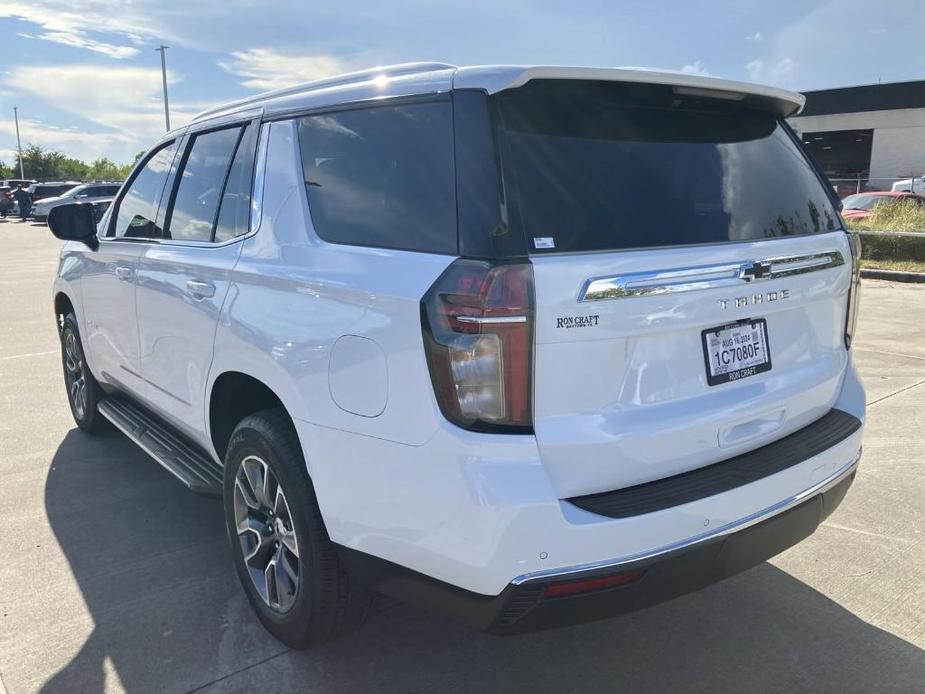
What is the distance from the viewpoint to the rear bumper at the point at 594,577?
83.3 inches

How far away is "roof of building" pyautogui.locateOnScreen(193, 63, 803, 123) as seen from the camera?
2174 mm

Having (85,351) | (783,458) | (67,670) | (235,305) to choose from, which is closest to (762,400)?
(783,458)

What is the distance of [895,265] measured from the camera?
1433 centimetres

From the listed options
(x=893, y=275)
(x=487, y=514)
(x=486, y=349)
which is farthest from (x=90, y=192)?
(x=487, y=514)

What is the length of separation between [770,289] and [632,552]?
97 centimetres

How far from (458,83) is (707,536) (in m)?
1.48

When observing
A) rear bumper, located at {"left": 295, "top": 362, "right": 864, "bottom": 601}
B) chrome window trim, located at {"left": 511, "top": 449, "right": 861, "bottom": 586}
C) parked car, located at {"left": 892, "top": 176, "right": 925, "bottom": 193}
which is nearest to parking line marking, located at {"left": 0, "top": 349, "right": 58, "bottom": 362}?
rear bumper, located at {"left": 295, "top": 362, "right": 864, "bottom": 601}

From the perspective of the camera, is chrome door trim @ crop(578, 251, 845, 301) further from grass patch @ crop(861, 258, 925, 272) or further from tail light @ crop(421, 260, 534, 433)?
grass patch @ crop(861, 258, 925, 272)

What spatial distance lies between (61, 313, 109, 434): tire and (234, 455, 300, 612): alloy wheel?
8.09 feet

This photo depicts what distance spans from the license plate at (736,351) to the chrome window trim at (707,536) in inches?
16.5

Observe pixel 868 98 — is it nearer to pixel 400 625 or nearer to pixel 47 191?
pixel 47 191

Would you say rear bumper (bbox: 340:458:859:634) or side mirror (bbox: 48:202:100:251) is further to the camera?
side mirror (bbox: 48:202:100:251)

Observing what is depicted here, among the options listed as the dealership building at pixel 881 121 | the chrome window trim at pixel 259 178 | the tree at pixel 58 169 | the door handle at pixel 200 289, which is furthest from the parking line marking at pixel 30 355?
the tree at pixel 58 169

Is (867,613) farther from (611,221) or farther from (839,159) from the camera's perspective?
(839,159)
